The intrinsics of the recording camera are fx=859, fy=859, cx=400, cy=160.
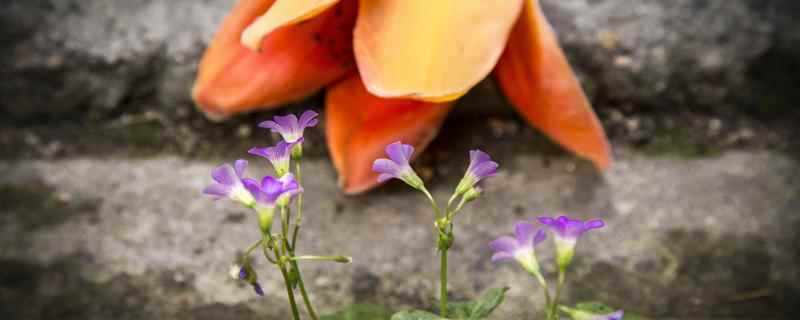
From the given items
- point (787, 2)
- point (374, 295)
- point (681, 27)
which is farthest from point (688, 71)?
point (374, 295)

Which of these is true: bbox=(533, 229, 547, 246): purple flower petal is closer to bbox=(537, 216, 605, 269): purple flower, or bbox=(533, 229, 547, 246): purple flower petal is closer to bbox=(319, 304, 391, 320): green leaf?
bbox=(537, 216, 605, 269): purple flower

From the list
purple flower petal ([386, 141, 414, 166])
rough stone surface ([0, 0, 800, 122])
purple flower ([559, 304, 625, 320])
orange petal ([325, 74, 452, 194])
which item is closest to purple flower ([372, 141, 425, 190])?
purple flower petal ([386, 141, 414, 166])

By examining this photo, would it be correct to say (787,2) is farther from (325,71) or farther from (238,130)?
(238,130)

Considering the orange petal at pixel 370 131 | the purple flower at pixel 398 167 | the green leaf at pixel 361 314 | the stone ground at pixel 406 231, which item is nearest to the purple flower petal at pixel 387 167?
the purple flower at pixel 398 167

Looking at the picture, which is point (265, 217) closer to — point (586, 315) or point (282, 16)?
point (586, 315)

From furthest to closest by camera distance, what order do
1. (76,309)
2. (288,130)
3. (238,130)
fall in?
(238,130) → (76,309) → (288,130)

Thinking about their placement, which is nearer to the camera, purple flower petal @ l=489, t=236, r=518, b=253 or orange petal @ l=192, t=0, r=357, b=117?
purple flower petal @ l=489, t=236, r=518, b=253
